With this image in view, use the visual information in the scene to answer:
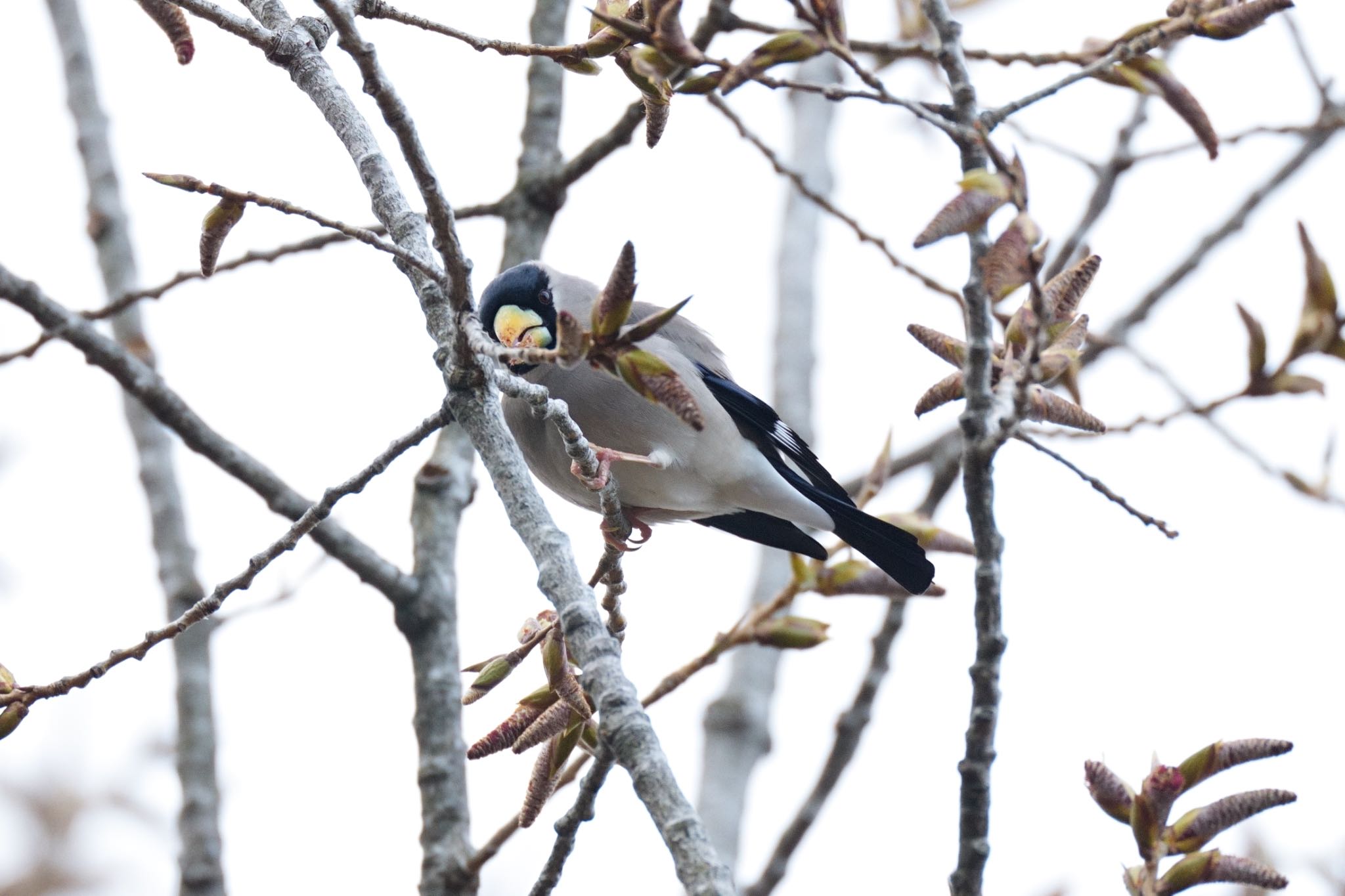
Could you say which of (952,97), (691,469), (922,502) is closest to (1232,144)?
(922,502)

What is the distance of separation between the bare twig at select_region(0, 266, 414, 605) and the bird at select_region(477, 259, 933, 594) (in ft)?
1.73

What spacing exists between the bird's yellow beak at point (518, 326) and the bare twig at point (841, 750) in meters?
1.18

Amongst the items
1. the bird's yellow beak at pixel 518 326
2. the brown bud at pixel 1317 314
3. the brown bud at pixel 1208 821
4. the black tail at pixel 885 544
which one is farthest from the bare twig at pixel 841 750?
the brown bud at pixel 1208 821

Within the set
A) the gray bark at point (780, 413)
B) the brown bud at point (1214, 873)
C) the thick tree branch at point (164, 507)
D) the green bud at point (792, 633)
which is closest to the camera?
the brown bud at point (1214, 873)

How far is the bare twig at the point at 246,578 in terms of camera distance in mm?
1713

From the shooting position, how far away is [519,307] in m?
3.77

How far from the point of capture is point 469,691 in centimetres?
Answer: 187

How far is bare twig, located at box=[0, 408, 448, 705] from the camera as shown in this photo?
1.71m

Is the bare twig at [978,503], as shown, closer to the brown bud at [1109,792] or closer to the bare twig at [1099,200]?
the brown bud at [1109,792]

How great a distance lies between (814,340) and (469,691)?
3.73 metres

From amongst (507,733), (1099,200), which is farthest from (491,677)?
(1099,200)

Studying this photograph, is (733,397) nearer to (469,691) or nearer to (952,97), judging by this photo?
(469,691)

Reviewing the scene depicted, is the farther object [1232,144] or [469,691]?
[1232,144]

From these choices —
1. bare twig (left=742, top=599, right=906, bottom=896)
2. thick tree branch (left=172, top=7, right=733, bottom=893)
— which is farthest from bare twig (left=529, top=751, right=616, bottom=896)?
bare twig (left=742, top=599, right=906, bottom=896)
